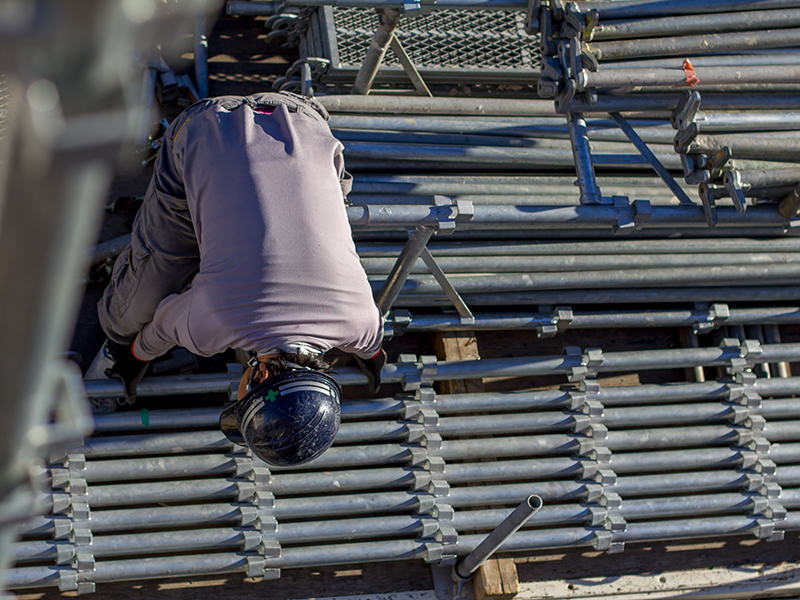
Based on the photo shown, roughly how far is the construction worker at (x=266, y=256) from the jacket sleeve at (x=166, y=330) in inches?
0.5

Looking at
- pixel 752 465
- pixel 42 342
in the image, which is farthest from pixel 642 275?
pixel 42 342

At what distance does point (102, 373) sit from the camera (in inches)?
164

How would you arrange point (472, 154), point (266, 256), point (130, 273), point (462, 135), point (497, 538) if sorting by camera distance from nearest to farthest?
1. point (266, 256)
2. point (130, 273)
3. point (497, 538)
4. point (472, 154)
5. point (462, 135)

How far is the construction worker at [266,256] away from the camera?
292 centimetres

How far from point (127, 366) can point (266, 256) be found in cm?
152

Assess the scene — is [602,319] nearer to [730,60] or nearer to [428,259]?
[428,259]

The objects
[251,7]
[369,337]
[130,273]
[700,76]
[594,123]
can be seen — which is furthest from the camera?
[251,7]

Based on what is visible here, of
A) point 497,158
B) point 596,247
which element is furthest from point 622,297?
point 497,158

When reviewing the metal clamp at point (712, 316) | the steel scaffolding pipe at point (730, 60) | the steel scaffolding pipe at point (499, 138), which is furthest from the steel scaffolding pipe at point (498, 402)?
the steel scaffolding pipe at point (730, 60)

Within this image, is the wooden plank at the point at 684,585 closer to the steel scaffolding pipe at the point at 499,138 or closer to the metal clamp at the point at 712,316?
the metal clamp at the point at 712,316

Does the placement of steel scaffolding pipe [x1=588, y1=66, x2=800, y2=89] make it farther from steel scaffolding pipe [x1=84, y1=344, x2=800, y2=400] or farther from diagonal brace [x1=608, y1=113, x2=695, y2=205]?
steel scaffolding pipe [x1=84, y1=344, x2=800, y2=400]

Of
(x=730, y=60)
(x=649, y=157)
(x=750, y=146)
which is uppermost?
(x=730, y=60)

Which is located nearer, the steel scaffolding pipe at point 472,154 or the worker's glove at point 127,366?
the worker's glove at point 127,366

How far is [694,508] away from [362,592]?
195cm
